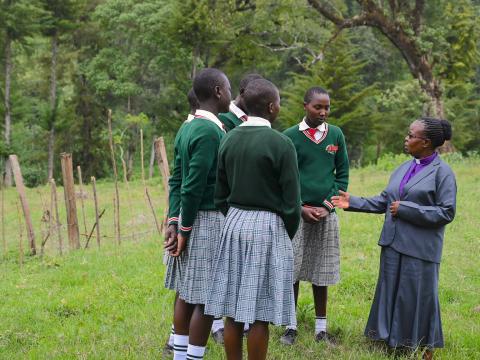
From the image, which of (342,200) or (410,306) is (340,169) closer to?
(342,200)

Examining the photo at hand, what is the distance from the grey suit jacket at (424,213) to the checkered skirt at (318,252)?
423mm

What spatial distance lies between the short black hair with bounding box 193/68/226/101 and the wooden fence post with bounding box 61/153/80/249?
5.03 m

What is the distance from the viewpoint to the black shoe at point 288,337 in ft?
14.5

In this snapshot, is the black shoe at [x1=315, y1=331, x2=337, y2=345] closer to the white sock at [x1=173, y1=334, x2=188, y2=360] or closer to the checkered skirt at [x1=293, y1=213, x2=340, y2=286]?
the checkered skirt at [x1=293, y1=213, x2=340, y2=286]

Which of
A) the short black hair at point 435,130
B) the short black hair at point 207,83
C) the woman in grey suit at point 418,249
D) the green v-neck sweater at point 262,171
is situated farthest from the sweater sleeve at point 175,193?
the short black hair at point 435,130

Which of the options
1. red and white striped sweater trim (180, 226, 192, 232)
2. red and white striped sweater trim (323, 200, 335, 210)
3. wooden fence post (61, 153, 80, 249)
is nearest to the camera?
red and white striped sweater trim (180, 226, 192, 232)

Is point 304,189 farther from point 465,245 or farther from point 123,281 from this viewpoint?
point 465,245

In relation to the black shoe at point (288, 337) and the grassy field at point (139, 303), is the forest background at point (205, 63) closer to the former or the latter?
the grassy field at point (139, 303)

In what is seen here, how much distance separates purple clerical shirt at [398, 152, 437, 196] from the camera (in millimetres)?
4125

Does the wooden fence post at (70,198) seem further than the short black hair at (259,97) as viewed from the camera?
Yes

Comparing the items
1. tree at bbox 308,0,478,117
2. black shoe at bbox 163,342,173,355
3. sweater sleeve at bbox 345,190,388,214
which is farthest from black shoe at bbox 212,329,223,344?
tree at bbox 308,0,478,117

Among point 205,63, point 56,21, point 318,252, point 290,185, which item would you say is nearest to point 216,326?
point 318,252

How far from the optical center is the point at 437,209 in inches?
155

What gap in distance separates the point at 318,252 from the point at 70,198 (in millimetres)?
5268
